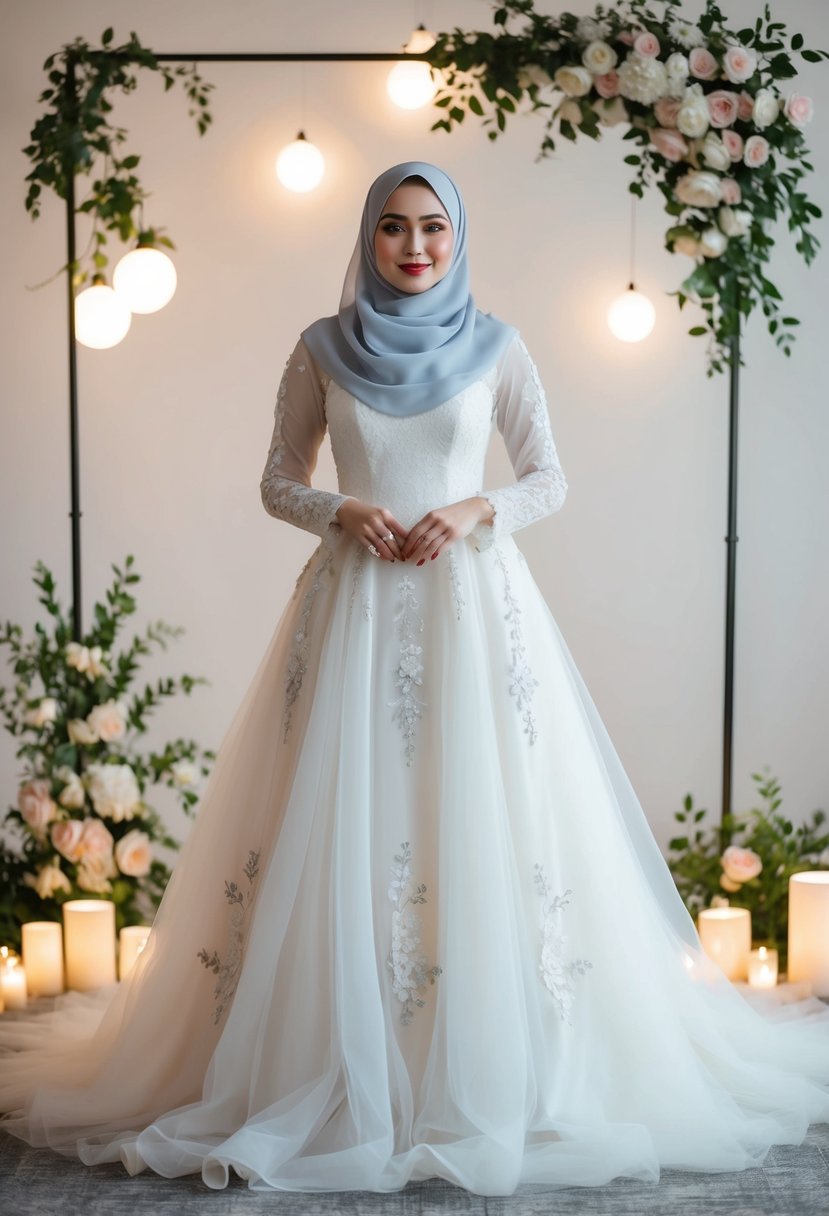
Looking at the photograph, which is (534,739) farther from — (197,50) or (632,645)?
(197,50)

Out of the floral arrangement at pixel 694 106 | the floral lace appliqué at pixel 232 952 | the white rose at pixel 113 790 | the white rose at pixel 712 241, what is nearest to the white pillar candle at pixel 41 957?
the white rose at pixel 113 790

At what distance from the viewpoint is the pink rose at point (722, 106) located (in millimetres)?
3021

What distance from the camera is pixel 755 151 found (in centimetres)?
303

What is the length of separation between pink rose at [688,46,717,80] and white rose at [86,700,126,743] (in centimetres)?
217

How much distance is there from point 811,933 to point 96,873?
6.19ft

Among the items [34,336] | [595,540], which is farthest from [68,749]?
[595,540]

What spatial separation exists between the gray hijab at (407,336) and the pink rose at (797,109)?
0.99m

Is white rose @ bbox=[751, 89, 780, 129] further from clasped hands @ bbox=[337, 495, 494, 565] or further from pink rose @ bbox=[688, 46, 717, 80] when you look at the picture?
clasped hands @ bbox=[337, 495, 494, 565]

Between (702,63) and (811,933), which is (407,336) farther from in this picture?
(811,933)

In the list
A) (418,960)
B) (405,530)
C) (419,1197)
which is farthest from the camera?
(405,530)

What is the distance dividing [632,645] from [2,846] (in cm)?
213

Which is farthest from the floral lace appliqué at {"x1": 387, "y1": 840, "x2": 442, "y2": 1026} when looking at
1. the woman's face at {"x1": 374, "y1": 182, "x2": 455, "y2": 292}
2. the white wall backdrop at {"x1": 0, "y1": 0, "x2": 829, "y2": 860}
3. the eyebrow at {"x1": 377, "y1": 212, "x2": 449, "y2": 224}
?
the white wall backdrop at {"x1": 0, "y1": 0, "x2": 829, "y2": 860}

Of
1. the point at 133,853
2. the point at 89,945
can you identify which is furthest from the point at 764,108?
the point at 89,945

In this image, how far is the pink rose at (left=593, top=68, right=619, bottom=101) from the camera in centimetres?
311
